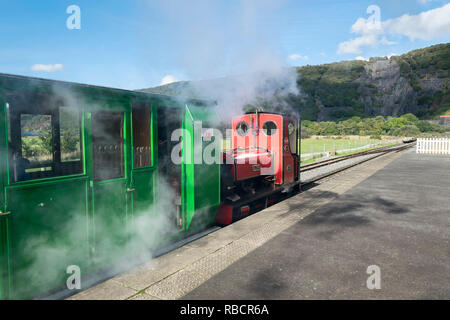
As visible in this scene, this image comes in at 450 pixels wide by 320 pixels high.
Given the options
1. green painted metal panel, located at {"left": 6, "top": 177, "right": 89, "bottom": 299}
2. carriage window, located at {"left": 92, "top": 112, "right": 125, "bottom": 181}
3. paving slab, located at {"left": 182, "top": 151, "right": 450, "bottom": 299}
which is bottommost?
paving slab, located at {"left": 182, "top": 151, "right": 450, "bottom": 299}

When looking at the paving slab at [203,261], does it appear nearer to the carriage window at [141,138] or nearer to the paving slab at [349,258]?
the paving slab at [349,258]

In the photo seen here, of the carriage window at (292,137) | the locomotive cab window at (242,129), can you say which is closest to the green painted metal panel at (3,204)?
the locomotive cab window at (242,129)

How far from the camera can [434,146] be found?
25.8m

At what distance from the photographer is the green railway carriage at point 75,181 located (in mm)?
3203

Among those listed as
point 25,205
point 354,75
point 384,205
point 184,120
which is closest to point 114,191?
point 25,205

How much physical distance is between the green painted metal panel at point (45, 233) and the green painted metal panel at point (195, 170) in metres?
1.98

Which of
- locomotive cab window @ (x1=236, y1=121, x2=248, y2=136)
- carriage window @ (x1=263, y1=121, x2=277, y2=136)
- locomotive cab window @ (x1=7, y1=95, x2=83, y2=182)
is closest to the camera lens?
locomotive cab window @ (x1=7, y1=95, x2=83, y2=182)

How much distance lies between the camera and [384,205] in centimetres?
801

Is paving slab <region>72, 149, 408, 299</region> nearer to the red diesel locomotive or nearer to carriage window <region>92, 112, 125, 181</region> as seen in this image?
the red diesel locomotive

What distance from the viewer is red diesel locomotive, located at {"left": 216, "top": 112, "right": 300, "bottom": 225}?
780 cm

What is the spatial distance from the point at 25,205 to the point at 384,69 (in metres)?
188

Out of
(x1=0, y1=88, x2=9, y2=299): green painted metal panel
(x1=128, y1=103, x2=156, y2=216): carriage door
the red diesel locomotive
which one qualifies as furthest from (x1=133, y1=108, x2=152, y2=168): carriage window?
the red diesel locomotive
